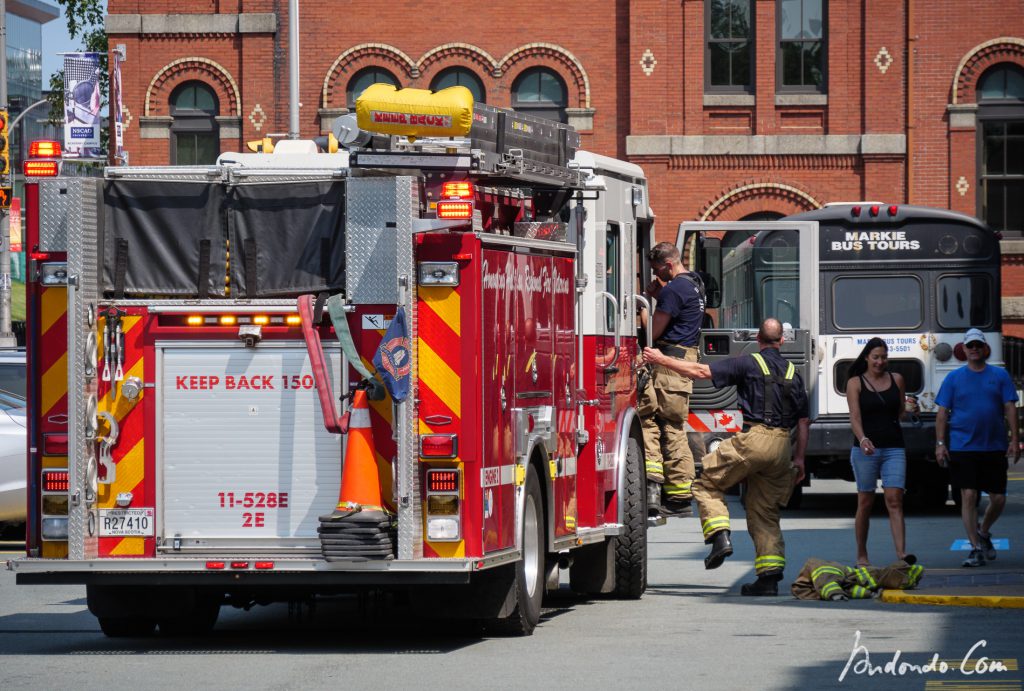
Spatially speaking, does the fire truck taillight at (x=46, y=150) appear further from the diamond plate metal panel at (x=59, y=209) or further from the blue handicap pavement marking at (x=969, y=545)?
the blue handicap pavement marking at (x=969, y=545)

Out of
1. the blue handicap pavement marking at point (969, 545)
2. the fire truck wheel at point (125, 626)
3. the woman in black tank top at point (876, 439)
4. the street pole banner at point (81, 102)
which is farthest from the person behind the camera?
the street pole banner at point (81, 102)

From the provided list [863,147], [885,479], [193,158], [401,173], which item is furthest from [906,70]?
[401,173]

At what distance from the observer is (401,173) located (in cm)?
974

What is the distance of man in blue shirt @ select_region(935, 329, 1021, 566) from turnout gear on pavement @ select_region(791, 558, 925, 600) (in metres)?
2.40

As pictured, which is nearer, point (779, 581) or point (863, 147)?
point (779, 581)

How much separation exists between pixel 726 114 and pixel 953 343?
48.8 feet

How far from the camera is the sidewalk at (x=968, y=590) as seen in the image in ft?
38.4

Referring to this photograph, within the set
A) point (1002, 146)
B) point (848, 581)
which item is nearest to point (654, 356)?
point (848, 581)

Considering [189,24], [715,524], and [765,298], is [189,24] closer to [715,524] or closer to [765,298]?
[765,298]

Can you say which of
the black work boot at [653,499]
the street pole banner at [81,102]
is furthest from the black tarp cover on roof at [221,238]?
the street pole banner at [81,102]

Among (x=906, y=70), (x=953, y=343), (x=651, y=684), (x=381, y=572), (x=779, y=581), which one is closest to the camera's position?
(x=651, y=684)

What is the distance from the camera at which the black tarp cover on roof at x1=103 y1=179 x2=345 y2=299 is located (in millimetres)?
9797

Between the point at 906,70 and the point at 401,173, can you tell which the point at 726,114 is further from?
the point at 401,173

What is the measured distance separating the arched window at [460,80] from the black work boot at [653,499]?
22.4 m
